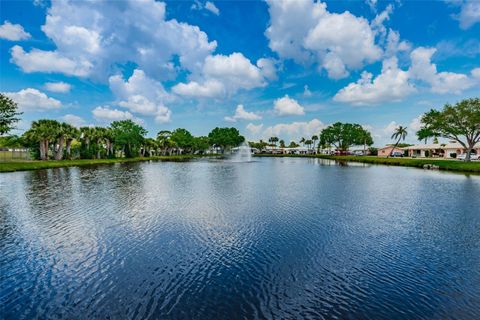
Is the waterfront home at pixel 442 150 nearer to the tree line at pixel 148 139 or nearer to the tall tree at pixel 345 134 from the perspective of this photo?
the tree line at pixel 148 139

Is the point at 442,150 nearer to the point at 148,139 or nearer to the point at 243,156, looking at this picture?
the point at 243,156

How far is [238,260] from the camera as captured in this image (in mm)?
10656

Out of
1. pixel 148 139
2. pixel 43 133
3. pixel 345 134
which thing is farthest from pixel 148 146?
pixel 345 134

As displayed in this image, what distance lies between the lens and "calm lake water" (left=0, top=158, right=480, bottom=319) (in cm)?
764

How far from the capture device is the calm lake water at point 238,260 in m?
7.64

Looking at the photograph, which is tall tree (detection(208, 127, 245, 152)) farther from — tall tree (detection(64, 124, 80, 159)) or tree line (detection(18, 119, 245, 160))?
tall tree (detection(64, 124, 80, 159))

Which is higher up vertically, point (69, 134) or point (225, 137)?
point (225, 137)

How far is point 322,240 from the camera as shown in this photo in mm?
12820

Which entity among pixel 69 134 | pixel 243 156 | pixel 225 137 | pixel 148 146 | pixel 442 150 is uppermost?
pixel 225 137

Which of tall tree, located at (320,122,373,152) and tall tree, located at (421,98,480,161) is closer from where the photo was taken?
tall tree, located at (421,98,480,161)

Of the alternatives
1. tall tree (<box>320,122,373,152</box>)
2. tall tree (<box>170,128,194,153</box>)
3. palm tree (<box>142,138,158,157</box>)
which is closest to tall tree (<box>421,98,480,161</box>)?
tall tree (<box>320,122,373,152</box>)

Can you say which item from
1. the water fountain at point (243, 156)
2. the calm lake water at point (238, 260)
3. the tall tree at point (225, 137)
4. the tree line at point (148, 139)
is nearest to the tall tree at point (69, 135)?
the tree line at point (148, 139)

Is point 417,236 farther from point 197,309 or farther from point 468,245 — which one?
point 197,309

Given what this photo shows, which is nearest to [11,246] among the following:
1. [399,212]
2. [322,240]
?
[322,240]
